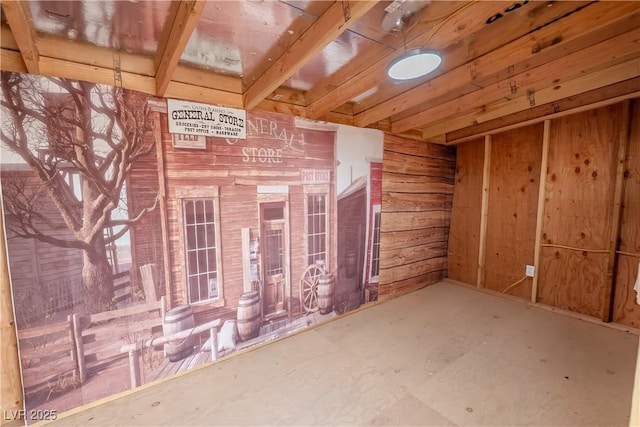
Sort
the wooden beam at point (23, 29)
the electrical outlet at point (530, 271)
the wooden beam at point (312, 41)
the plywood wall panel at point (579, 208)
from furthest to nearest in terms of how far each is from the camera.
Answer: the electrical outlet at point (530, 271)
the plywood wall panel at point (579, 208)
the wooden beam at point (312, 41)
the wooden beam at point (23, 29)

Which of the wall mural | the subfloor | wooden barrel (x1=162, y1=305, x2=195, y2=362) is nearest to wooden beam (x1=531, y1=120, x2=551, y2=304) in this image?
the subfloor

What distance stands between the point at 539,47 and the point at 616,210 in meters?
1.92

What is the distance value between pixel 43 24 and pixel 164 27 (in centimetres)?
55

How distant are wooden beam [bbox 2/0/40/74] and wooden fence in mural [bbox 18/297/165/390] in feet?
4.43

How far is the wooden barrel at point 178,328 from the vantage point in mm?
1869

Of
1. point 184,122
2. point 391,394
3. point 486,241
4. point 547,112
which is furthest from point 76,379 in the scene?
point 547,112

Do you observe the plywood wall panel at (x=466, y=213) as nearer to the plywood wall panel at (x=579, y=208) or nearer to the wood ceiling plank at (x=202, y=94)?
the plywood wall panel at (x=579, y=208)

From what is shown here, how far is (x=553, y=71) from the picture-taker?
6.26ft

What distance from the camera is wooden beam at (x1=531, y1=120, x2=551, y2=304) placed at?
2873 mm

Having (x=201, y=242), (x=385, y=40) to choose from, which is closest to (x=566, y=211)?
(x=385, y=40)

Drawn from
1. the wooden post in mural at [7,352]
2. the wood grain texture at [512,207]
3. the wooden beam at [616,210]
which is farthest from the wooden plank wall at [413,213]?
the wooden post in mural at [7,352]

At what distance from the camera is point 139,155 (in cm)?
172

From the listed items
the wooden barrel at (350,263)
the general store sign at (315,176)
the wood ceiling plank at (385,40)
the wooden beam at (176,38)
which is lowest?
the wooden barrel at (350,263)

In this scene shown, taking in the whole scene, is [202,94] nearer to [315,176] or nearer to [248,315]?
[315,176]
